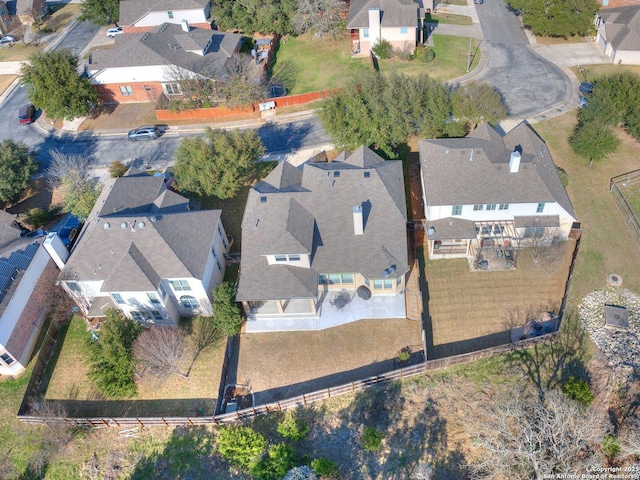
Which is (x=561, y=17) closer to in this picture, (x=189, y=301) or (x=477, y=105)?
(x=477, y=105)

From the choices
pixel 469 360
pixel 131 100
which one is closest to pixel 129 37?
pixel 131 100

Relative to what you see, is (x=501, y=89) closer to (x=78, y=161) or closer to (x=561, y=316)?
(x=561, y=316)

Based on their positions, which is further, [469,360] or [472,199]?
[472,199]

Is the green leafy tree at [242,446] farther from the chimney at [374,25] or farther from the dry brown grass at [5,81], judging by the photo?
the dry brown grass at [5,81]

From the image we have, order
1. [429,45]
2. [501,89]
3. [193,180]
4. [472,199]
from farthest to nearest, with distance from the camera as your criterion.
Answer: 1. [429,45]
2. [501,89]
3. [193,180]
4. [472,199]

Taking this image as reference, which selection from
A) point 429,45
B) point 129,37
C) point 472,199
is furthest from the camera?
point 429,45

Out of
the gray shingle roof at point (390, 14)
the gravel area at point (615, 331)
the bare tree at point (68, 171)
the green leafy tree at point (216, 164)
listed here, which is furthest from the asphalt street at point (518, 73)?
the bare tree at point (68, 171)
